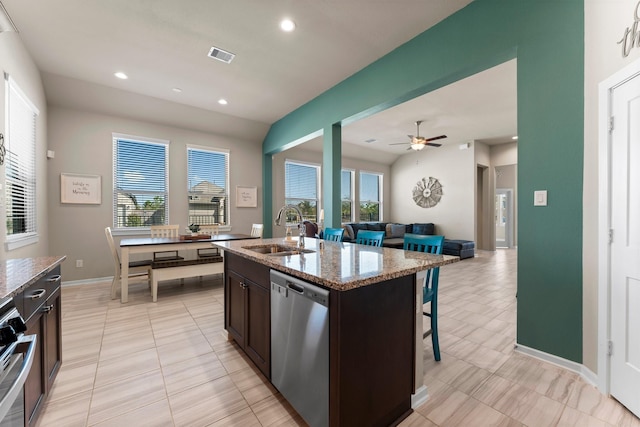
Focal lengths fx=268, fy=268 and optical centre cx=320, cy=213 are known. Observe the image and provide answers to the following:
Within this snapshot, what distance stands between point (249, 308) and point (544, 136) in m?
2.65

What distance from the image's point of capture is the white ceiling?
2.58 meters

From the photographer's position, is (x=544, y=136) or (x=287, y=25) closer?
(x=544, y=136)

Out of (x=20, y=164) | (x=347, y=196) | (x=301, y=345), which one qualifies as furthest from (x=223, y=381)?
(x=347, y=196)

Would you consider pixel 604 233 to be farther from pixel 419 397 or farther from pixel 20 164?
pixel 20 164

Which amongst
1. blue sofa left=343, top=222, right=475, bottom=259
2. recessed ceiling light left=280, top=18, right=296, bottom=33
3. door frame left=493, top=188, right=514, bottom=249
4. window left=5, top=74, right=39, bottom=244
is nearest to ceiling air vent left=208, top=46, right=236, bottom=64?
recessed ceiling light left=280, top=18, right=296, bottom=33

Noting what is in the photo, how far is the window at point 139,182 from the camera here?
4770 millimetres

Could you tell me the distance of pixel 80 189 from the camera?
4406mm

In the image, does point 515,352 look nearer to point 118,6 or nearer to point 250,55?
point 250,55

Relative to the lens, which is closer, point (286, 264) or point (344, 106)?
point (286, 264)

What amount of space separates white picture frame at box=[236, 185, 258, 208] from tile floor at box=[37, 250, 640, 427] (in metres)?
3.23

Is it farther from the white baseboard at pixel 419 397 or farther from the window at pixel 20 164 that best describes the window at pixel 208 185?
the white baseboard at pixel 419 397

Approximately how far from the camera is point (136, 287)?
4332mm

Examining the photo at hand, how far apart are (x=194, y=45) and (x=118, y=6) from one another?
2.41 ft

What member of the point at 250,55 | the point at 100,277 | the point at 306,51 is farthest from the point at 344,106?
the point at 100,277
